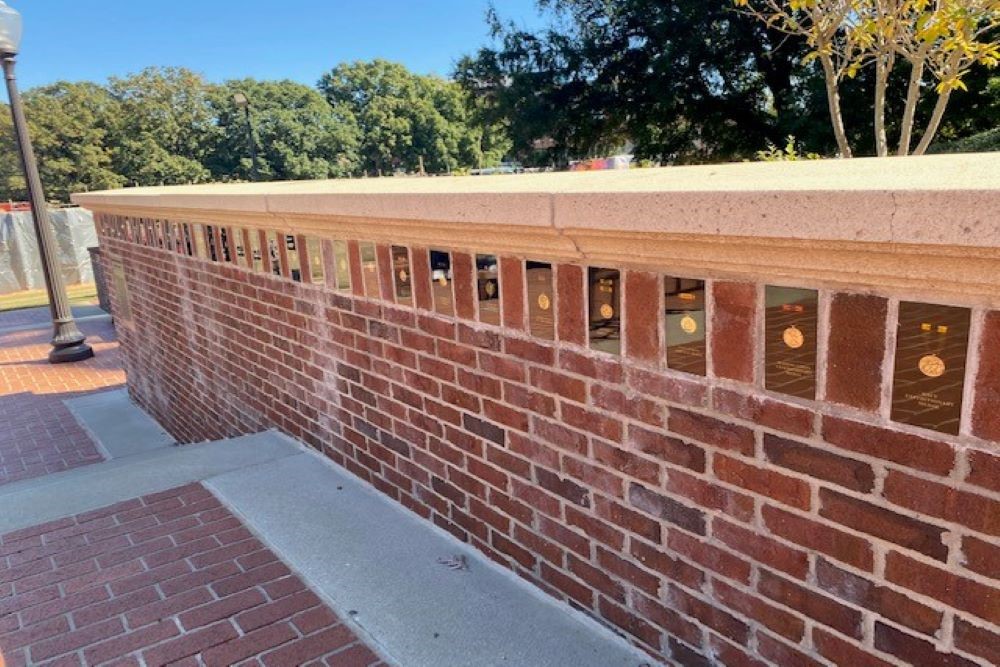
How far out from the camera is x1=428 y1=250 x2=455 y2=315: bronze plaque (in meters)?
2.38

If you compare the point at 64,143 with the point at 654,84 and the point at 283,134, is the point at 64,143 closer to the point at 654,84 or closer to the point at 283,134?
the point at 283,134

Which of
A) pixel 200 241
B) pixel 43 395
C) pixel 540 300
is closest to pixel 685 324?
pixel 540 300

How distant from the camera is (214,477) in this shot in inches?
135

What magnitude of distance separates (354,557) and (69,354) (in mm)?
9822

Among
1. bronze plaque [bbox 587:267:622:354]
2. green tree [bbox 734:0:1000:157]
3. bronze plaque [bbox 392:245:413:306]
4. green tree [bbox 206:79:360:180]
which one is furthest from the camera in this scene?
green tree [bbox 206:79:360:180]

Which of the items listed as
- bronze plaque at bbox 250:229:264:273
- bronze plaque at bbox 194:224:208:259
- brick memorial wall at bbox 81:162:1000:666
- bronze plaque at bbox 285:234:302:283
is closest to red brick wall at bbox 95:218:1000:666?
brick memorial wall at bbox 81:162:1000:666

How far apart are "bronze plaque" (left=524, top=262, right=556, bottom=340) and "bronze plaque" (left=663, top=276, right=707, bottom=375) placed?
405 mm

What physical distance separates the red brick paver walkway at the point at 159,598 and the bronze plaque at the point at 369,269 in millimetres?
1054

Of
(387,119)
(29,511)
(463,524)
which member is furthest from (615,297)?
(387,119)

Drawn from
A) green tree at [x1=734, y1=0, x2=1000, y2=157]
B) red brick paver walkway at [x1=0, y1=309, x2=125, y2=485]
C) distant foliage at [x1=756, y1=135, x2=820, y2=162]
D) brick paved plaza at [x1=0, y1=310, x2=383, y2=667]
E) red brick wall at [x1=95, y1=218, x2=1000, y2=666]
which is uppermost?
green tree at [x1=734, y1=0, x2=1000, y2=157]

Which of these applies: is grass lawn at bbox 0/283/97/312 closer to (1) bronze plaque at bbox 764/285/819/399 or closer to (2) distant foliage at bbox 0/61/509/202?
(1) bronze plaque at bbox 764/285/819/399

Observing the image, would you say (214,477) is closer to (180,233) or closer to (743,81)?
(180,233)

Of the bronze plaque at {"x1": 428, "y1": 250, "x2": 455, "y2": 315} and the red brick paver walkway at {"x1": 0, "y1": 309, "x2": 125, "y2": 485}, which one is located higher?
the bronze plaque at {"x1": 428, "y1": 250, "x2": 455, "y2": 315}

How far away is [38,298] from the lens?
764 inches
